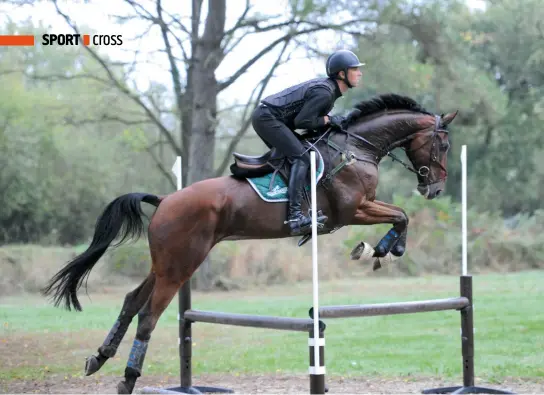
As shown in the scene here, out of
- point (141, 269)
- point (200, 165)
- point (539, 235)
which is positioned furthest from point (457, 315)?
point (539, 235)

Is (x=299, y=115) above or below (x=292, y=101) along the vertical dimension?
below

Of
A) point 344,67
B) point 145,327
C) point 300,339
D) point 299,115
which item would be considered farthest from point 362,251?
point 300,339

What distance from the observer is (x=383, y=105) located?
20.9 feet

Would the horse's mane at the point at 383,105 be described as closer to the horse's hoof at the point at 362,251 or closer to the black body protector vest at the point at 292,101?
the black body protector vest at the point at 292,101

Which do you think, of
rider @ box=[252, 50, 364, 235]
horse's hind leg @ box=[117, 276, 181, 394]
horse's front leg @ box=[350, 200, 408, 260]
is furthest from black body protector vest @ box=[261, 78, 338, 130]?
horse's hind leg @ box=[117, 276, 181, 394]

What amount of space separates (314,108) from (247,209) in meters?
0.92

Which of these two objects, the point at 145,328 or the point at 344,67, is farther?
the point at 344,67

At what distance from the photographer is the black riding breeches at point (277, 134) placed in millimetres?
5734

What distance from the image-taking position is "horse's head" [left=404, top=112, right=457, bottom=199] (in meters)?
6.24

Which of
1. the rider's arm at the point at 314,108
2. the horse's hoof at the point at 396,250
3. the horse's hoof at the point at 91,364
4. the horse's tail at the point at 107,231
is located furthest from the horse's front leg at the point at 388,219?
the horse's hoof at the point at 91,364

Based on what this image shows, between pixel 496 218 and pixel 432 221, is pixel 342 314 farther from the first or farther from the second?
pixel 496 218

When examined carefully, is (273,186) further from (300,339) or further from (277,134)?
(300,339)

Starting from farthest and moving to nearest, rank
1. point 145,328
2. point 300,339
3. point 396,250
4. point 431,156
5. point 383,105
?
1. point 300,339
2. point 383,105
3. point 431,156
4. point 396,250
5. point 145,328

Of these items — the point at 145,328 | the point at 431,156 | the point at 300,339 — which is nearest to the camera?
the point at 145,328
